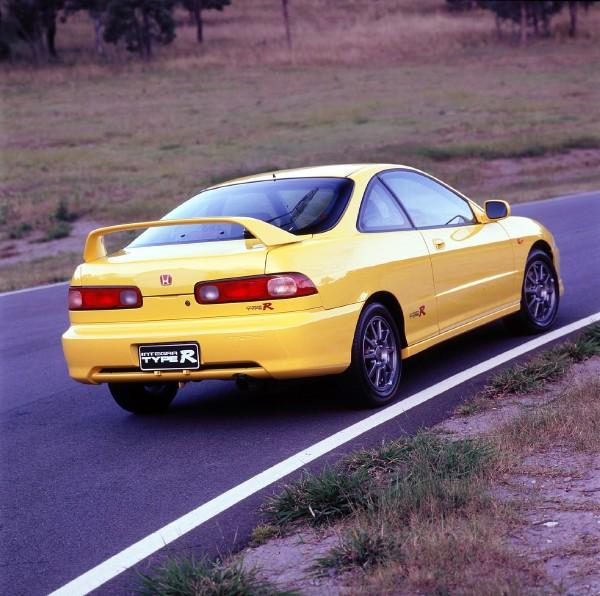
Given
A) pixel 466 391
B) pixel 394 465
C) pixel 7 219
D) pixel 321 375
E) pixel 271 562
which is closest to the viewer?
pixel 271 562

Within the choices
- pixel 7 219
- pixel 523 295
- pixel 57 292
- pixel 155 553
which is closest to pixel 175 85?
pixel 7 219

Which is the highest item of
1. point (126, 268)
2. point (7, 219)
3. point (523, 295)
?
point (126, 268)

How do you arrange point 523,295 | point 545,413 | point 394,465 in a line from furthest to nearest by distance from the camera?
point 523,295, point 545,413, point 394,465

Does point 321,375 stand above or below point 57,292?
above

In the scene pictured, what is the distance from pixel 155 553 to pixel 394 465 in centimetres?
130

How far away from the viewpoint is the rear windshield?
7406 mm

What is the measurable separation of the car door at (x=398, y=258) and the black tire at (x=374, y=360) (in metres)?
0.16

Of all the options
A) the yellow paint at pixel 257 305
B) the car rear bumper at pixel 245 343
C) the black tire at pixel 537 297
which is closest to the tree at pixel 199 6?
the black tire at pixel 537 297

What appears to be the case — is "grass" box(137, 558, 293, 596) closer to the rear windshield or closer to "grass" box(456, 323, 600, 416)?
"grass" box(456, 323, 600, 416)

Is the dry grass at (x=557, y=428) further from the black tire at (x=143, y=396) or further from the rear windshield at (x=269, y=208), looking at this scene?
the black tire at (x=143, y=396)

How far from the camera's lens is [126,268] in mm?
7223

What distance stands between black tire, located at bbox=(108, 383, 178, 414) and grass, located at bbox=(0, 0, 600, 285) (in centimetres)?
965

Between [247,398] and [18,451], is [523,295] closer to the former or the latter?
[247,398]

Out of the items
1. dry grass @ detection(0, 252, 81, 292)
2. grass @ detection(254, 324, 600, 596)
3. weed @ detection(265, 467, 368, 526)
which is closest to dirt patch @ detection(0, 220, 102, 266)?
dry grass @ detection(0, 252, 81, 292)
